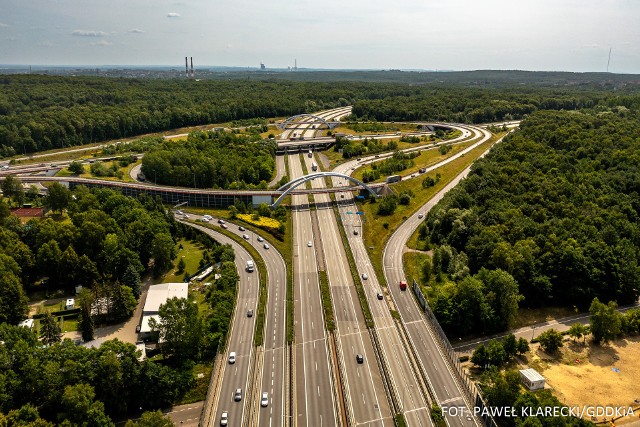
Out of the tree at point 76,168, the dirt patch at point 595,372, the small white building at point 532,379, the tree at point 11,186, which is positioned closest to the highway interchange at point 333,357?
the small white building at point 532,379

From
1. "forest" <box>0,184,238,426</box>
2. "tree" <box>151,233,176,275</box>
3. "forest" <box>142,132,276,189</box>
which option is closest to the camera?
"forest" <box>0,184,238,426</box>

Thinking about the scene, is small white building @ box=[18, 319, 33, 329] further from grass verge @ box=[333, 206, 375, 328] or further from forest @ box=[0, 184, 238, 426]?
grass verge @ box=[333, 206, 375, 328]

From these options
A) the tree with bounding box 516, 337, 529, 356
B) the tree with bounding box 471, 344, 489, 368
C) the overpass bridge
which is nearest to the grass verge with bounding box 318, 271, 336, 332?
the tree with bounding box 471, 344, 489, 368

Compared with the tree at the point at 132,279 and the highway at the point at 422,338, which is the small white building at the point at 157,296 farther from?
the highway at the point at 422,338

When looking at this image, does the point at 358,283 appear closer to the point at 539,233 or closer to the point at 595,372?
the point at 539,233

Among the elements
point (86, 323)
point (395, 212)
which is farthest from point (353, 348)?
point (395, 212)
